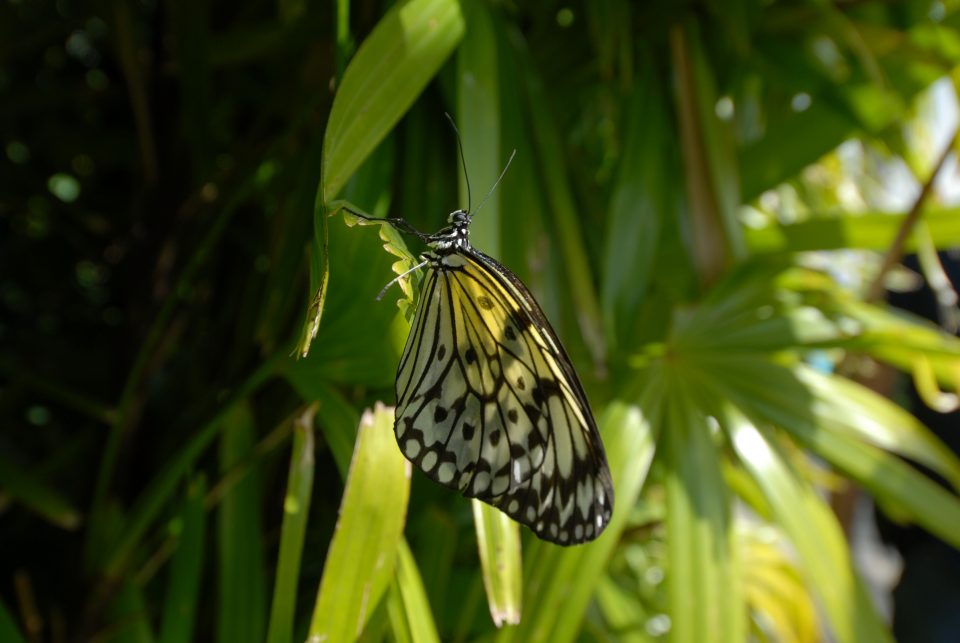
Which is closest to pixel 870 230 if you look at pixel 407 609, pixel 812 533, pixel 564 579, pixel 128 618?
pixel 812 533

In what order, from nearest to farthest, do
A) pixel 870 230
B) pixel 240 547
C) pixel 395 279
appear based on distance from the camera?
pixel 395 279
pixel 240 547
pixel 870 230

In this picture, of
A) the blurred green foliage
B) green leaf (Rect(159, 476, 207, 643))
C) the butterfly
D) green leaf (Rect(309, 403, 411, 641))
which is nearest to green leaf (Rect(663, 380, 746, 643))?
the blurred green foliage

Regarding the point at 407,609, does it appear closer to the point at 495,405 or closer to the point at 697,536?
the point at 495,405

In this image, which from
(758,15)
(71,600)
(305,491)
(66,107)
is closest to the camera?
(305,491)

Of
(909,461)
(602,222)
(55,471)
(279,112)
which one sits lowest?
(55,471)

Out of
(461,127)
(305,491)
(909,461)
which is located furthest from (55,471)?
(909,461)

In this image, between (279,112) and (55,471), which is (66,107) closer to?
(279,112)

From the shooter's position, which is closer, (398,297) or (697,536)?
(398,297)
